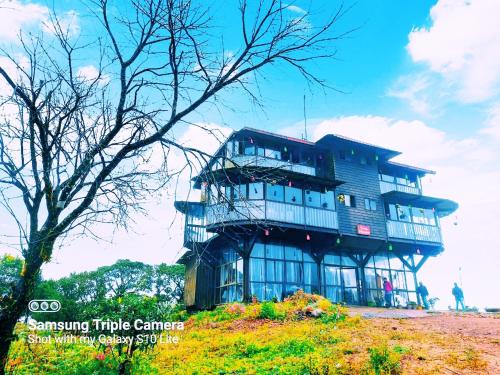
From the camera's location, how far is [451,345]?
764 centimetres

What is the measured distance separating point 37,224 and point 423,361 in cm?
711

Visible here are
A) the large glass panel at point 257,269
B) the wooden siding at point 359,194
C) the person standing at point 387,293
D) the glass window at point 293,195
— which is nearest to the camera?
the large glass panel at point 257,269

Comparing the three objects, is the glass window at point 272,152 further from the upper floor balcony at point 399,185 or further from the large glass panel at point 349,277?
the large glass panel at point 349,277

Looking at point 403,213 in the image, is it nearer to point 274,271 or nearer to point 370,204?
point 370,204

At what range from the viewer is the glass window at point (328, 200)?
20.9 m

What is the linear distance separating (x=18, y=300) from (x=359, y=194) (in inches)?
815

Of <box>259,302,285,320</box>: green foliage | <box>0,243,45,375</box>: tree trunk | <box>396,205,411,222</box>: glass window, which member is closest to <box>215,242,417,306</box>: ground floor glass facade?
<box>396,205,411,222</box>: glass window

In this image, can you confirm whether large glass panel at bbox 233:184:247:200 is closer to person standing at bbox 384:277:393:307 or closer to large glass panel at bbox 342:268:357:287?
large glass panel at bbox 342:268:357:287

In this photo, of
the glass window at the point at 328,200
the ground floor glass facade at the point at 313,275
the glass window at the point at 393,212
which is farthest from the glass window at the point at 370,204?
the ground floor glass facade at the point at 313,275

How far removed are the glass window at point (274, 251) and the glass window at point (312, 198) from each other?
3.06 m

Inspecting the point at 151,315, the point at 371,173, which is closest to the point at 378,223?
the point at 371,173

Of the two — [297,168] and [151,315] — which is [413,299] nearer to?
[297,168]

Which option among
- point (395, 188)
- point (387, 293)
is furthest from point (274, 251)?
point (395, 188)

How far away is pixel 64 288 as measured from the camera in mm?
39281
